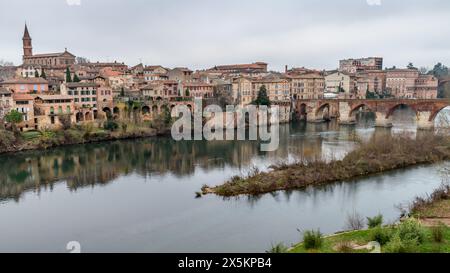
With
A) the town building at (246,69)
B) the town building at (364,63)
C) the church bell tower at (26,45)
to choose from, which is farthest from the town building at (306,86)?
the church bell tower at (26,45)

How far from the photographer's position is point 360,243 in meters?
8.30

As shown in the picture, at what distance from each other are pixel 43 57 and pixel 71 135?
21.9 meters

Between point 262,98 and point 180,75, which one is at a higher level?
point 180,75

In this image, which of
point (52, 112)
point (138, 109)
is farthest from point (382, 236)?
point (138, 109)

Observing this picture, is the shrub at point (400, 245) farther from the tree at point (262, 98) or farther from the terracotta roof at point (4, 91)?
the tree at point (262, 98)

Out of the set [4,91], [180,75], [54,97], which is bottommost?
[54,97]

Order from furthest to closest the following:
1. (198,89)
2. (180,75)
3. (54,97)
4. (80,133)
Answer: (180,75), (198,89), (54,97), (80,133)

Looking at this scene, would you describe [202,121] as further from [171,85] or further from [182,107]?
[171,85]

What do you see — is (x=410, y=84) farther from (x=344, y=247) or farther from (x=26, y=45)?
(x=344, y=247)

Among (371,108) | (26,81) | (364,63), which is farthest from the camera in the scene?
(364,63)

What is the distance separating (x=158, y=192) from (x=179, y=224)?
357 cm

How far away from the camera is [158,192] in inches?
599

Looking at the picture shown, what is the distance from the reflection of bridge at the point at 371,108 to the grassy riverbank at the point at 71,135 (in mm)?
15493
